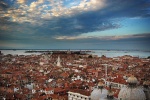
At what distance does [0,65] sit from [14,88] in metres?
0.85

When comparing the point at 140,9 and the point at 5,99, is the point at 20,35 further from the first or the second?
the point at 140,9

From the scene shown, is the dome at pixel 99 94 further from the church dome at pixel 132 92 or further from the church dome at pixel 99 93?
the church dome at pixel 132 92

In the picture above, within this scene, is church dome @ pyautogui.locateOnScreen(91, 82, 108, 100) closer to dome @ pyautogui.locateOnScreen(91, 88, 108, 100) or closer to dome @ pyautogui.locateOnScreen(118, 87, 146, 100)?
dome @ pyautogui.locateOnScreen(91, 88, 108, 100)

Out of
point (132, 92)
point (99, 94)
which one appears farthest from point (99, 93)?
point (132, 92)

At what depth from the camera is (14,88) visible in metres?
6.10

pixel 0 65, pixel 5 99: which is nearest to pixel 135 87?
pixel 5 99

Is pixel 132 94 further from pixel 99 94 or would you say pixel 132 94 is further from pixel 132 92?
pixel 99 94

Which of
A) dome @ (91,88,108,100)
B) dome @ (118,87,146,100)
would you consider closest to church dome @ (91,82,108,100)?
dome @ (91,88,108,100)

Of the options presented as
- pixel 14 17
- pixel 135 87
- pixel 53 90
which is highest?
pixel 14 17

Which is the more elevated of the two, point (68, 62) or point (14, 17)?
point (14, 17)

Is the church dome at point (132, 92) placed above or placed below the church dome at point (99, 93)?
above

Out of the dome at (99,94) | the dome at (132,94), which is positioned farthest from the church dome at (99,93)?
the dome at (132,94)

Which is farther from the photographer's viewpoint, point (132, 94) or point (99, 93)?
point (99, 93)

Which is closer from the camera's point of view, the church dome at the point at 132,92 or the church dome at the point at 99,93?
the church dome at the point at 132,92
